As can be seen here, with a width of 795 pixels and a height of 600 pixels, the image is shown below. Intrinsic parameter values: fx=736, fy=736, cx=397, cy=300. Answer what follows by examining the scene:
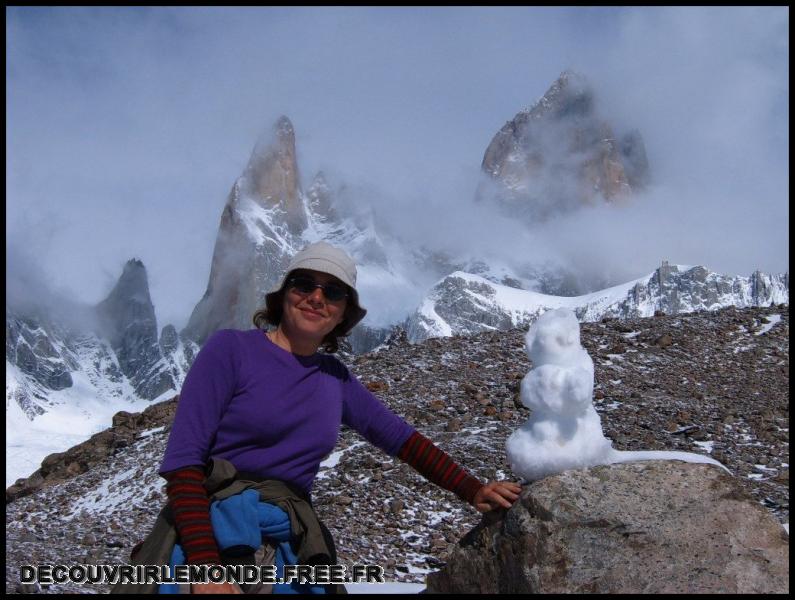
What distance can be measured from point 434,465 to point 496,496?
0.36 metres

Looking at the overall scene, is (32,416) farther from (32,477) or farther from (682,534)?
(682,534)

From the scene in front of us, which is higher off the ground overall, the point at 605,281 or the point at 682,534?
the point at 605,281

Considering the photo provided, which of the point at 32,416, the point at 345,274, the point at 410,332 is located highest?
the point at 410,332

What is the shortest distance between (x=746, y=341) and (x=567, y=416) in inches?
462

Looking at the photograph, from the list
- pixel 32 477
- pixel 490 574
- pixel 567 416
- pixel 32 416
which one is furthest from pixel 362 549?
pixel 32 416

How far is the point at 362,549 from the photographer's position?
6.97 m

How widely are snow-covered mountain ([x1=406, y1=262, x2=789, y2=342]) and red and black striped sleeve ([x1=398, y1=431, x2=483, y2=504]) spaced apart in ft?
457

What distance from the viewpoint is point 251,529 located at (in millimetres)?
2768

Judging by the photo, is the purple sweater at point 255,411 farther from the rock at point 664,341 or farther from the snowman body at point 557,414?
the rock at point 664,341

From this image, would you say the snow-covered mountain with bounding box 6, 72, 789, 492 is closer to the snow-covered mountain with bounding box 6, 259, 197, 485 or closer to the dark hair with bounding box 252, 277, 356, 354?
the snow-covered mountain with bounding box 6, 259, 197, 485

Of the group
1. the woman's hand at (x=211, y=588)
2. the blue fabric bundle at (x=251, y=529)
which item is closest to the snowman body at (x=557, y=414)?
the blue fabric bundle at (x=251, y=529)

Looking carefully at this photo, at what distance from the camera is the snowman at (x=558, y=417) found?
3484 mm

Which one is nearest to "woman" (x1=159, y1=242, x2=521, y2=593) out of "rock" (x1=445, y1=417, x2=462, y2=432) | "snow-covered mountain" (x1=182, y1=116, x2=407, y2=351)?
"rock" (x1=445, y1=417, x2=462, y2=432)

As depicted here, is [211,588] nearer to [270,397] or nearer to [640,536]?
[270,397]
